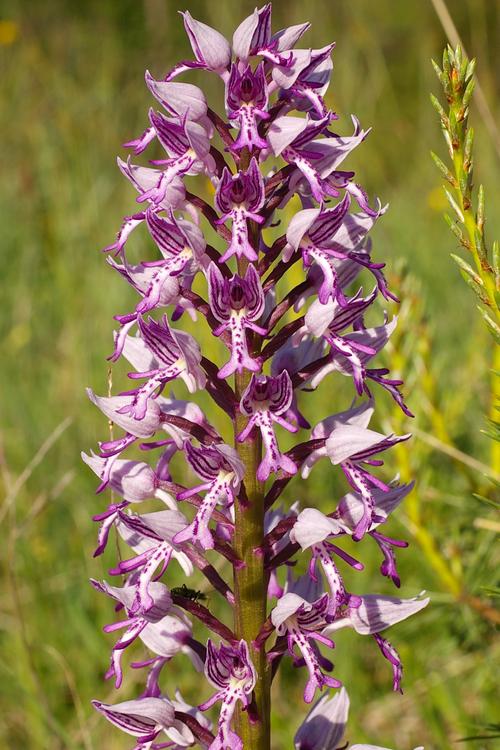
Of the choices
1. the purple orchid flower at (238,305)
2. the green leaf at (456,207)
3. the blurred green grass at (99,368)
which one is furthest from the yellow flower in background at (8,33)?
the green leaf at (456,207)

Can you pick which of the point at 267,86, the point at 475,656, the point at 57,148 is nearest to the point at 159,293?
the point at 267,86

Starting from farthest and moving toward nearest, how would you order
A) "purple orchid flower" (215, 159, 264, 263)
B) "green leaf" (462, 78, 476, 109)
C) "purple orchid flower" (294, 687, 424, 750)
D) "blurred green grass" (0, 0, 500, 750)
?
1. "blurred green grass" (0, 0, 500, 750)
2. "purple orchid flower" (294, 687, 424, 750)
3. "purple orchid flower" (215, 159, 264, 263)
4. "green leaf" (462, 78, 476, 109)

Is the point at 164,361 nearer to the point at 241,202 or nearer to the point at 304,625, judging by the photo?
the point at 241,202

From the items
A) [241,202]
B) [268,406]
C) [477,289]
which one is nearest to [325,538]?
[268,406]

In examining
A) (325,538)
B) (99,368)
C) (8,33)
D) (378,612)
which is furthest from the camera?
(8,33)

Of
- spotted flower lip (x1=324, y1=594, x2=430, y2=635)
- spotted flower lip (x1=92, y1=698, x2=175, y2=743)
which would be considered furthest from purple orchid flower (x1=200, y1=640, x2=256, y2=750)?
spotted flower lip (x1=324, y1=594, x2=430, y2=635)

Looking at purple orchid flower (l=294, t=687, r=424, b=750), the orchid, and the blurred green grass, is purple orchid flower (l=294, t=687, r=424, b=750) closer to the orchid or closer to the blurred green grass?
the orchid

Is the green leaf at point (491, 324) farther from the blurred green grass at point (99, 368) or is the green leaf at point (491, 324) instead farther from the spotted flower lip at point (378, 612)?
the blurred green grass at point (99, 368)
